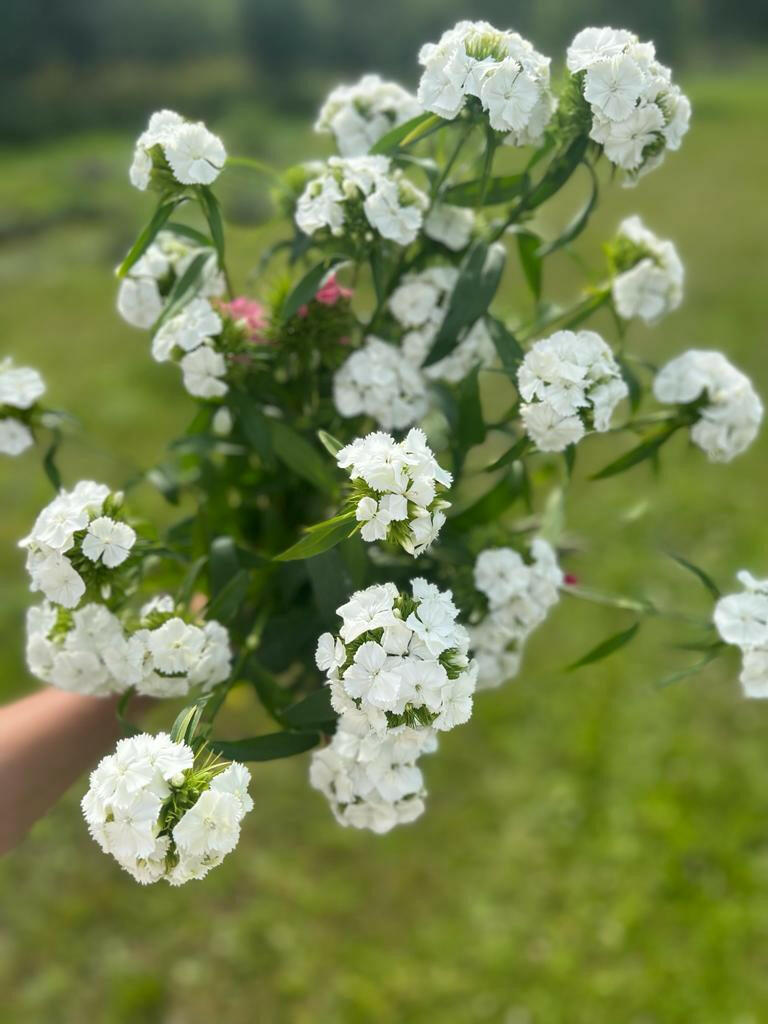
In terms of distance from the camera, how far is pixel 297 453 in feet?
3.14

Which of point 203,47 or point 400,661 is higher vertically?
point 400,661

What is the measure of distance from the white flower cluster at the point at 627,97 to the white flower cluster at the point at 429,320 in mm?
Answer: 193

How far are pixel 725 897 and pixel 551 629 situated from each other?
0.84 metres

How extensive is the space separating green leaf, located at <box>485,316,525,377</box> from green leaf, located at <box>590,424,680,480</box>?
0.14 m

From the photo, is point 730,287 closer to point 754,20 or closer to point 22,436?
point 22,436

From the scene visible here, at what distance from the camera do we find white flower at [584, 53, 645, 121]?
756 millimetres

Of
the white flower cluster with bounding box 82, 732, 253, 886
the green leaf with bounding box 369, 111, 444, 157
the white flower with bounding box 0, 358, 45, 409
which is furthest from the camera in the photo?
the white flower with bounding box 0, 358, 45, 409

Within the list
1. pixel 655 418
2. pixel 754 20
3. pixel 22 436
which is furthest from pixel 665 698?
pixel 754 20

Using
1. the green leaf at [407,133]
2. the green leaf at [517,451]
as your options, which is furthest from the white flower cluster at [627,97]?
the green leaf at [517,451]

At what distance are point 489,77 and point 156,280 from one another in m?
0.36

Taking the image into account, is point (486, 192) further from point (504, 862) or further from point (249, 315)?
point (504, 862)

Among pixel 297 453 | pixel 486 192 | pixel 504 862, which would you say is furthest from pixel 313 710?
pixel 504 862

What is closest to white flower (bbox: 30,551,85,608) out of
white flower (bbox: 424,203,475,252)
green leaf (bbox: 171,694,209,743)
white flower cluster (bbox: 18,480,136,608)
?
white flower cluster (bbox: 18,480,136,608)

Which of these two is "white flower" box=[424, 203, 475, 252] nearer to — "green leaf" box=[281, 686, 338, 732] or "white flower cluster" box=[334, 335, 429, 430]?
"white flower cluster" box=[334, 335, 429, 430]
